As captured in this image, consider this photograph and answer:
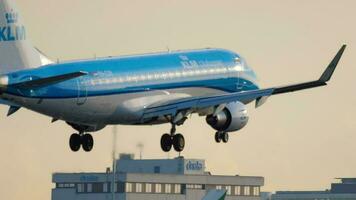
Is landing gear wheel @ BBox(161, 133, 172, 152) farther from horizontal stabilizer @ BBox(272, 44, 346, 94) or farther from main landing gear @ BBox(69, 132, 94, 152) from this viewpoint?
horizontal stabilizer @ BBox(272, 44, 346, 94)

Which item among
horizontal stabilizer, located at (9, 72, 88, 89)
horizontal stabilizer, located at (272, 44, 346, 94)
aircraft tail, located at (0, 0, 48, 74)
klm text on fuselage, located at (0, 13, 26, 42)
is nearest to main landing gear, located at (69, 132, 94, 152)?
aircraft tail, located at (0, 0, 48, 74)

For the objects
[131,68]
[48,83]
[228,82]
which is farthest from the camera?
[228,82]

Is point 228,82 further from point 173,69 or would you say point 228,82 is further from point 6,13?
point 6,13

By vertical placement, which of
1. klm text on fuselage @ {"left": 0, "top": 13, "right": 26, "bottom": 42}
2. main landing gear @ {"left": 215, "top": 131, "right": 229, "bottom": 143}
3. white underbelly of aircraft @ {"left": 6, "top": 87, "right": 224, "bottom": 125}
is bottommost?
main landing gear @ {"left": 215, "top": 131, "right": 229, "bottom": 143}

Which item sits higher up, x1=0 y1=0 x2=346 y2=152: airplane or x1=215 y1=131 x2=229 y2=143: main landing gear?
x1=0 y1=0 x2=346 y2=152: airplane

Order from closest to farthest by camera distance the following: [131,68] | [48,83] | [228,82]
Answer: [48,83], [131,68], [228,82]

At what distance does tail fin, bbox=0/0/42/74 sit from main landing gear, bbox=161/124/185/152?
42.4 ft

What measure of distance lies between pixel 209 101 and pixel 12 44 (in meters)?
17.1

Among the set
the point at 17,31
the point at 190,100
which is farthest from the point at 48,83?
the point at 190,100

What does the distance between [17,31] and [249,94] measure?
2001 cm

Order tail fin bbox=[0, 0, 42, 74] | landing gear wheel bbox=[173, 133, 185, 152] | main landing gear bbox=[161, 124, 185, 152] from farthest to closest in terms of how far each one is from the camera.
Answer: main landing gear bbox=[161, 124, 185, 152], landing gear wheel bbox=[173, 133, 185, 152], tail fin bbox=[0, 0, 42, 74]

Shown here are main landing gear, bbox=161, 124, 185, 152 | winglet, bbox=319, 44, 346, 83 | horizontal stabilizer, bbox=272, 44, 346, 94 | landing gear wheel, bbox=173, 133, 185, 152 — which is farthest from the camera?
main landing gear, bbox=161, 124, 185, 152

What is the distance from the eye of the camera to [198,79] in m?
140

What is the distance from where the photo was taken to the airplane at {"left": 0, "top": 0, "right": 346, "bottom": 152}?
5015 inches
